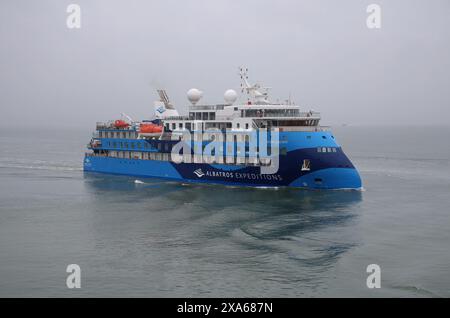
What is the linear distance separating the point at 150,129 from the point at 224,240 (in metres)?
31.5

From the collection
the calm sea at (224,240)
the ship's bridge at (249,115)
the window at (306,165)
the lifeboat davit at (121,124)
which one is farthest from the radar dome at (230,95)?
the lifeboat davit at (121,124)

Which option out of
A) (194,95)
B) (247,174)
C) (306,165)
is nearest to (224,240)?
(306,165)

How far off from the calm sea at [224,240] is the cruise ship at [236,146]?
1865mm

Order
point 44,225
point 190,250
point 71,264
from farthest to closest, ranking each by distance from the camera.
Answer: point 44,225 → point 190,250 → point 71,264

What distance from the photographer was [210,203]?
47281 millimetres

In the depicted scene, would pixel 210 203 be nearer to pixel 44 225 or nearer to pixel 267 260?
pixel 44 225

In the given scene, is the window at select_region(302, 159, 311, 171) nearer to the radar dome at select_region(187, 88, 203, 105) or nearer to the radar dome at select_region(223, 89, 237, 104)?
the radar dome at select_region(223, 89, 237, 104)

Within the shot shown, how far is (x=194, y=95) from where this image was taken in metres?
63.9

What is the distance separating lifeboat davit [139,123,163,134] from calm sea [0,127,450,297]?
816 centimetres

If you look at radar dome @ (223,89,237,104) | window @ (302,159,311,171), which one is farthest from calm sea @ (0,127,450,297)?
radar dome @ (223,89,237,104)

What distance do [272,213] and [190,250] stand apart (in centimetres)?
1141

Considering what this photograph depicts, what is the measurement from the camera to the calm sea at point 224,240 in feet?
88.9
